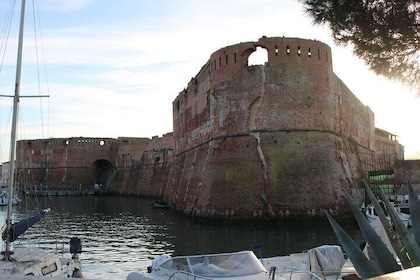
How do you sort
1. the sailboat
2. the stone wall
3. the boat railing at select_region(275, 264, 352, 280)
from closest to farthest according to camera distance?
the boat railing at select_region(275, 264, 352, 280) < the sailboat < the stone wall

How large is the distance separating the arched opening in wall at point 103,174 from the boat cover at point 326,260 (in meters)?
52.3

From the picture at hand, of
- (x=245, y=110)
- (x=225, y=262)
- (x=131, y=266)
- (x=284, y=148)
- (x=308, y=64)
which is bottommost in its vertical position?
(x=131, y=266)

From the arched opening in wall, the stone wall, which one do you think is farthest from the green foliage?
the arched opening in wall

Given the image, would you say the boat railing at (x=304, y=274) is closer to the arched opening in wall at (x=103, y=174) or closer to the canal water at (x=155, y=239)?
the canal water at (x=155, y=239)

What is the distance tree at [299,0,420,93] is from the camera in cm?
755

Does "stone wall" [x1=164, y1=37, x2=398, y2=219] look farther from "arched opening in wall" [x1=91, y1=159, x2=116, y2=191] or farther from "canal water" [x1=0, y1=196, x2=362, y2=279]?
"arched opening in wall" [x1=91, y1=159, x2=116, y2=191]

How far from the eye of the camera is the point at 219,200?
22297 millimetres

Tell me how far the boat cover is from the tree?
12.8 ft

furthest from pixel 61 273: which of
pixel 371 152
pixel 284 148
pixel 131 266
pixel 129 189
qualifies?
pixel 129 189

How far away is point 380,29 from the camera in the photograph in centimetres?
781

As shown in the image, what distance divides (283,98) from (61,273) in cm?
1533

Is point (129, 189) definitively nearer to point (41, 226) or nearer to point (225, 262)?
point (41, 226)

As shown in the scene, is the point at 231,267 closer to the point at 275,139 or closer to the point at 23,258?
the point at 23,258

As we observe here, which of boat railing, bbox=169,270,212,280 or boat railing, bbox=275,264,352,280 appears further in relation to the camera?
boat railing, bbox=275,264,352,280
